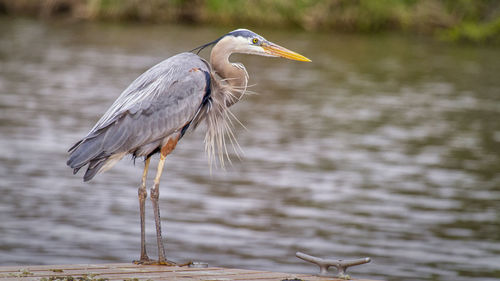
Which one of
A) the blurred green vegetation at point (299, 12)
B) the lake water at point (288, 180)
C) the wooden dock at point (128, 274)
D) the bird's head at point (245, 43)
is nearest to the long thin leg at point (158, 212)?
the wooden dock at point (128, 274)

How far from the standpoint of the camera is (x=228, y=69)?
6070 millimetres

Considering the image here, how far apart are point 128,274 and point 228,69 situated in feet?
5.21

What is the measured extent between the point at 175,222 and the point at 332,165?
3863 mm

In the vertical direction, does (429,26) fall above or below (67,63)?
above

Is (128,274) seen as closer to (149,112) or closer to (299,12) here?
(149,112)

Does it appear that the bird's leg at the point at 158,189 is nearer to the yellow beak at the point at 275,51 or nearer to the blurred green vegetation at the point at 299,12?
the yellow beak at the point at 275,51

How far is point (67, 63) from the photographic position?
22859 millimetres

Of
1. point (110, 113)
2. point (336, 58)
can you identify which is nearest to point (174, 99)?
point (110, 113)

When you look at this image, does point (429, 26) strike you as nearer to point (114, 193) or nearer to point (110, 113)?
point (114, 193)

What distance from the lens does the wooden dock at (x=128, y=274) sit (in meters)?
4.96

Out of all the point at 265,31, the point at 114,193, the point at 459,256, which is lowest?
the point at 459,256

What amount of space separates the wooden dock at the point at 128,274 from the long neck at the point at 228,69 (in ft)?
4.13

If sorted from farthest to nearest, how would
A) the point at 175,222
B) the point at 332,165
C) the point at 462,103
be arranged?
the point at 462,103, the point at 332,165, the point at 175,222

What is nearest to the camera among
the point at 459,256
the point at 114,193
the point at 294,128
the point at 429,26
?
the point at 459,256
